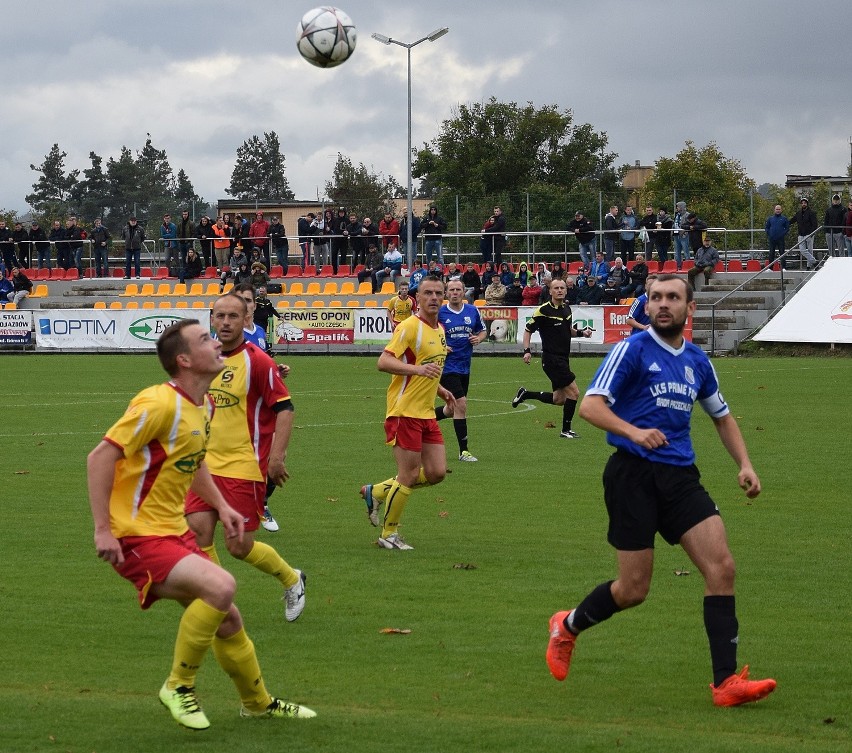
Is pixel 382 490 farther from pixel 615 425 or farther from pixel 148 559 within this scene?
pixel 148 559

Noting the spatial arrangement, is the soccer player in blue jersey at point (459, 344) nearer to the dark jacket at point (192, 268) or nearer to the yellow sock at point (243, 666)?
the yellow sock at point (243, 666)

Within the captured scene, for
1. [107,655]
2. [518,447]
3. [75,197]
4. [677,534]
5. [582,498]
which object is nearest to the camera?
[677,534]

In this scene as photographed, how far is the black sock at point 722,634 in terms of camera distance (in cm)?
582

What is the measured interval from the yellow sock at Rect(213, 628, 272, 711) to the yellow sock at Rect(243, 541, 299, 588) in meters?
1.85

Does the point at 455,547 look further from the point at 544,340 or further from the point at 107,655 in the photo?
the point at 544,340

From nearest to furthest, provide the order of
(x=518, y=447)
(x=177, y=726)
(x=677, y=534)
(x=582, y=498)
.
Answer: (x=177, y=726)
(x=677, y=534)
(x=582, y=498)
(x=518, y=447)

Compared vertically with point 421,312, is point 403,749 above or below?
below

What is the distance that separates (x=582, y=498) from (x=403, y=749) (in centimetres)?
705

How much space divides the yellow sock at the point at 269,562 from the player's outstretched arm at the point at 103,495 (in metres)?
2.16

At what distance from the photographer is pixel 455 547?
9.88 meters

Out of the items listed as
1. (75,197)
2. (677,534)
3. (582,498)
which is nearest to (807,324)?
(582,498)

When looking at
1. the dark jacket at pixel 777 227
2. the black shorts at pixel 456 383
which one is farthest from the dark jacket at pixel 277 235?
the black shorts at pixel 456 383

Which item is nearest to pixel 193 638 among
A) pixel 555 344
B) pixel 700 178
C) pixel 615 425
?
pixel 615 425

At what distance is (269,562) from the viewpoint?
744cm
